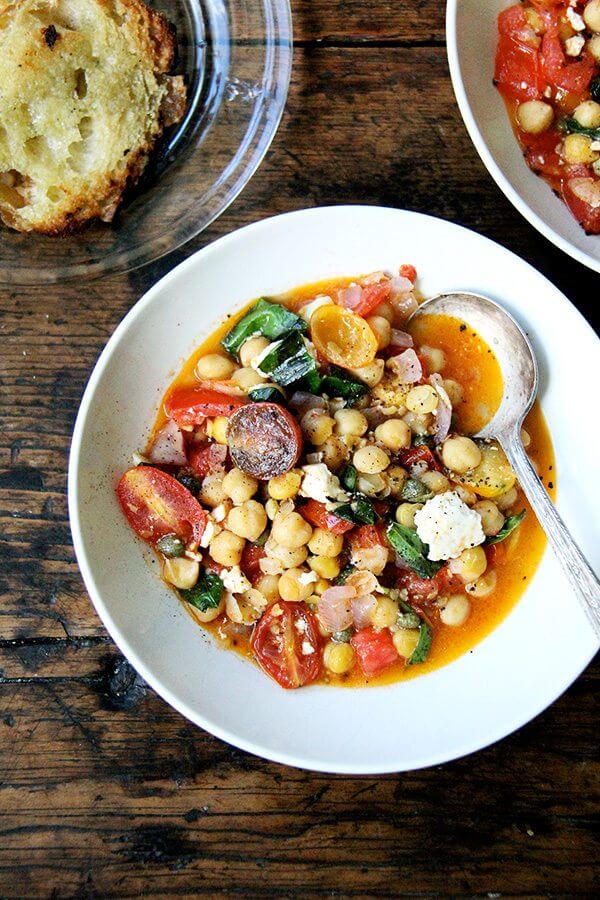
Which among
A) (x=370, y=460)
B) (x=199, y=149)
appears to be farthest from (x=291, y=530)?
(x=199, y=149)

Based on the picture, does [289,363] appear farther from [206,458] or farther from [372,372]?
[206,458]

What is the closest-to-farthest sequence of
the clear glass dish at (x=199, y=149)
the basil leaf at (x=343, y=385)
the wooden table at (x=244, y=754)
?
the basil leaf at (x=343, y=385) → the clear glass dish at (x=199, y=149) → the wooden table at (x=244, y=754)

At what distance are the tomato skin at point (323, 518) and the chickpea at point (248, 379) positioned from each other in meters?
0.42

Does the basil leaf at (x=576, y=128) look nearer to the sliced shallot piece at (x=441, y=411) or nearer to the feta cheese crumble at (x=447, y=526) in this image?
the sliced shallot piece at (x=441, y=411)

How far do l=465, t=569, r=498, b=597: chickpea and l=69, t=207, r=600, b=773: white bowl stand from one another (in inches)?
4.7

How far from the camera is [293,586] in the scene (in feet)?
8.02

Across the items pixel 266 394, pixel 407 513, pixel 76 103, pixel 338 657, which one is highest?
pixel 76 103

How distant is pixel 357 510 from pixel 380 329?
594 millimetres

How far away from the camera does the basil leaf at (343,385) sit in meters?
2.46

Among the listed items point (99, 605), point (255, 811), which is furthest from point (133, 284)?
point (255, 811)

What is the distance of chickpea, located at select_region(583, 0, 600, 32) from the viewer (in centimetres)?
237

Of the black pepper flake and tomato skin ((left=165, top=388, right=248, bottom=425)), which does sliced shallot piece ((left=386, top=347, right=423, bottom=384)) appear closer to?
tomato skin ((left=165, top=388, right=248, bottom=425))

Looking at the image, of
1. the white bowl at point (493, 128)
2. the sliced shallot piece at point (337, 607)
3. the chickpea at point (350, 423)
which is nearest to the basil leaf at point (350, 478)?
the chickpea at point (350, 423)

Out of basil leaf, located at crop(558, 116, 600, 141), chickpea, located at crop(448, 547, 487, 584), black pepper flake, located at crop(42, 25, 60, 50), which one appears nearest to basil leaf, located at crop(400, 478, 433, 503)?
chickpea, located at crop(448, 547, 487, 584)
